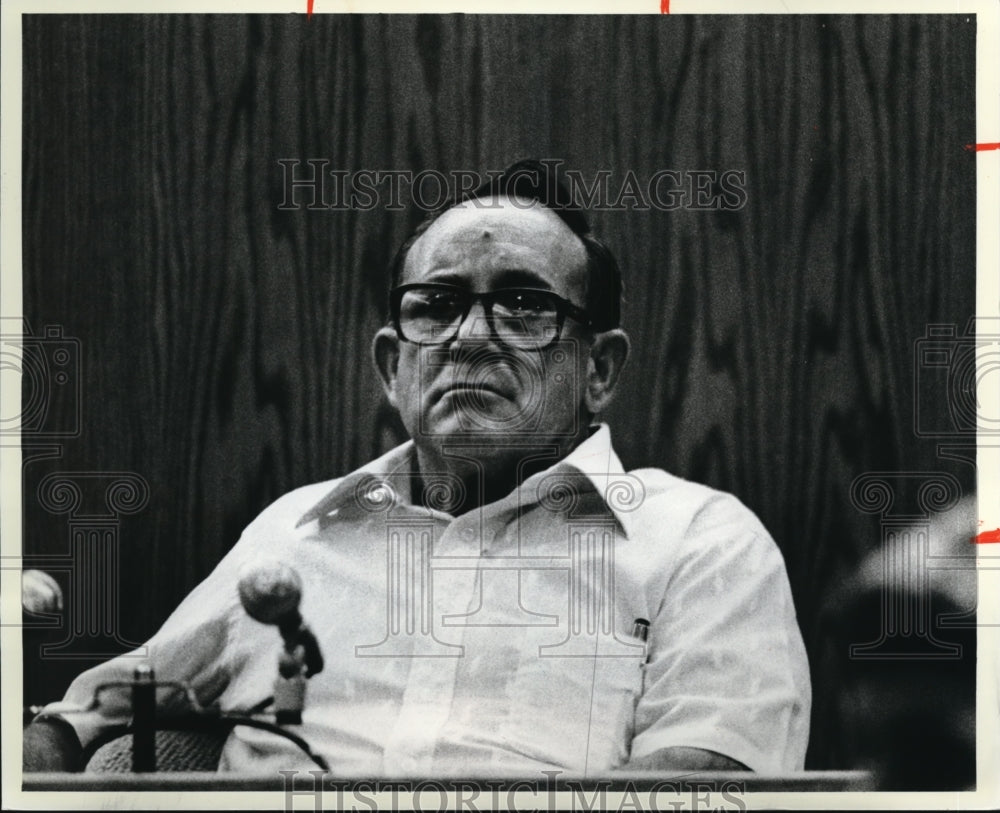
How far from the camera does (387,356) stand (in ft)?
6.64

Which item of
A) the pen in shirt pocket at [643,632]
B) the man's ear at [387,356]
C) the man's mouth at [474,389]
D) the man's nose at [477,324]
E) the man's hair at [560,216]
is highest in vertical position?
the man's hair at [560,216]

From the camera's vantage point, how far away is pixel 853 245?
80.0 inches

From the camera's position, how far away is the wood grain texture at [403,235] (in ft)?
6.64

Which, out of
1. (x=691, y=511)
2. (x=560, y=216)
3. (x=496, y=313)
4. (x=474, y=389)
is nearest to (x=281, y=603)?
(x=474, y=389)

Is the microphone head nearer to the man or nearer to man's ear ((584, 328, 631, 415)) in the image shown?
the man

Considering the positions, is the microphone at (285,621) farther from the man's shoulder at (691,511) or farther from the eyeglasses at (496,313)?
the man's shoulder at (691,511)

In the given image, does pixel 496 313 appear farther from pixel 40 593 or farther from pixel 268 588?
pixel 40 593

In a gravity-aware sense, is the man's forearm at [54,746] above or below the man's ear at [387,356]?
below

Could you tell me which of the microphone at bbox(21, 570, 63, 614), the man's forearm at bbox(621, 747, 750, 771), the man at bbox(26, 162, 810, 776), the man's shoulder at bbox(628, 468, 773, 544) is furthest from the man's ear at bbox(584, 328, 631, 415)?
the microphone at bbox(21, 570, 63, 614)

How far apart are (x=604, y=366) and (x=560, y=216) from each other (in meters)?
0.29

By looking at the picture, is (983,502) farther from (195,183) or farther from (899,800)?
(195,183)

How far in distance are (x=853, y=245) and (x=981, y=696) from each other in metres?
0.89

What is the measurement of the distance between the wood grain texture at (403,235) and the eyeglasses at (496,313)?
0.10 m

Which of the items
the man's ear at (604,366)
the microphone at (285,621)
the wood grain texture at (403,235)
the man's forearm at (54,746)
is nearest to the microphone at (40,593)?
the wood grain texture at (403,235)
